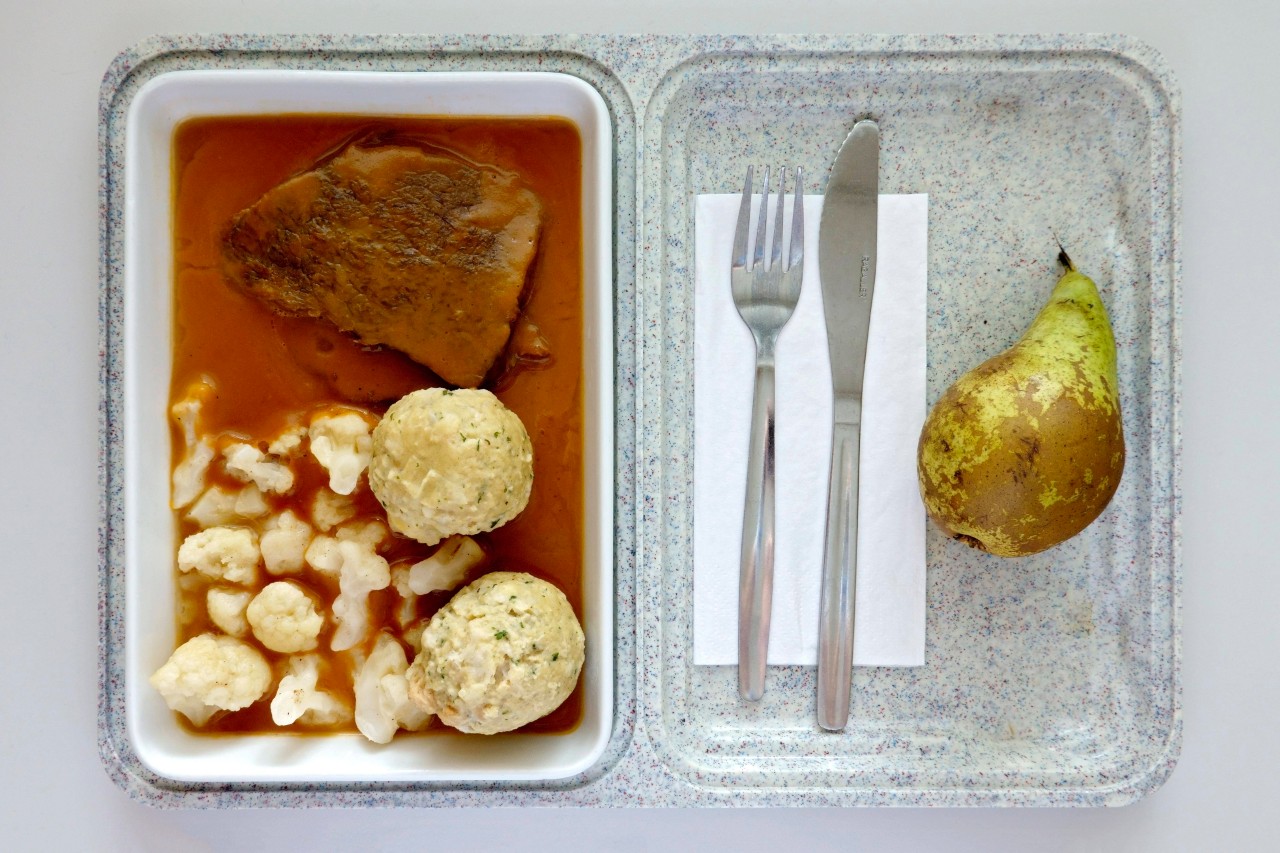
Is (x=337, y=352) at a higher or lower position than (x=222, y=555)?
higher

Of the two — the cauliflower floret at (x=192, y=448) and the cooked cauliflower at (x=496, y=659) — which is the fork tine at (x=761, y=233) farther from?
the cauliflower floret at (x=192, y=448)

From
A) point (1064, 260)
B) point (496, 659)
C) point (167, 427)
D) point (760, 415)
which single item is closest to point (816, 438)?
point (760, 415)

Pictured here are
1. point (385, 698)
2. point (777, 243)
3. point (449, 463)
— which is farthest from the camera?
point (777, 243)

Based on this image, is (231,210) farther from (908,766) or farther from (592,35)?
(908,766)

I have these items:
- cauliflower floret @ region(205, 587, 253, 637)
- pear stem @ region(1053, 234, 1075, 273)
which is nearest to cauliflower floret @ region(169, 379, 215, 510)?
cauliflower floret @ region(205, 587, 253, 637)

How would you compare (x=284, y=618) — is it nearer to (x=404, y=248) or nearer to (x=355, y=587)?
(x=355, y=587)

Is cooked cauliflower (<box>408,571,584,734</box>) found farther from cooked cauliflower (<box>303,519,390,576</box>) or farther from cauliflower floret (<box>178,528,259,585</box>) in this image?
cauliflower floret (<box>178,528,259,585</box>)
